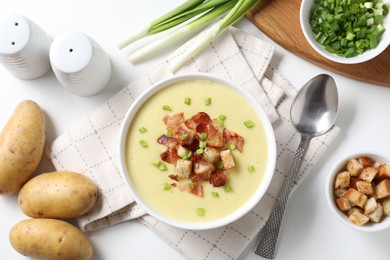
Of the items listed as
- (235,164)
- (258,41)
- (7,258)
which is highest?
(258,41)

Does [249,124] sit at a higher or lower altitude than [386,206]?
higher

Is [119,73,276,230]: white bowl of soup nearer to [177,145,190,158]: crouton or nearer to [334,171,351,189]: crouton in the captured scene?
[177,145,190,158]: crouton

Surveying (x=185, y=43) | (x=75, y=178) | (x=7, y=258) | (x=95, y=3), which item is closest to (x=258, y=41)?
(x=185, y=43)

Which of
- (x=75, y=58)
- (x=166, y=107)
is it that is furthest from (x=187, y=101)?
(x=75, y=58)

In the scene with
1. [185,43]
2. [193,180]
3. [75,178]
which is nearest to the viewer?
[193,180]

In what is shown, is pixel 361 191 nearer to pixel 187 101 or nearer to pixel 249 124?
pixel 249 124

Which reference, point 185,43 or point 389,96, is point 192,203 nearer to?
point 185,43
